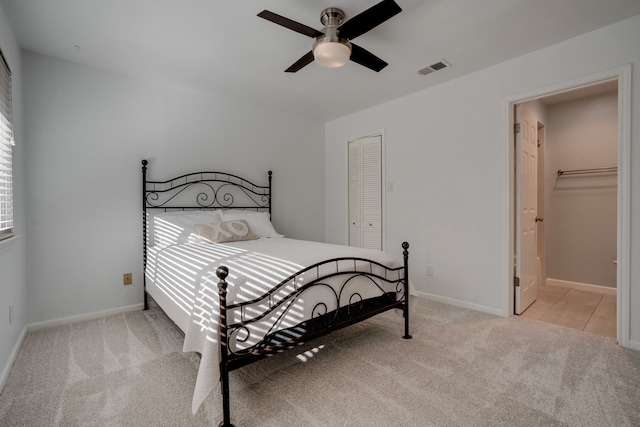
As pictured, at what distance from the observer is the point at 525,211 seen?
3225mm

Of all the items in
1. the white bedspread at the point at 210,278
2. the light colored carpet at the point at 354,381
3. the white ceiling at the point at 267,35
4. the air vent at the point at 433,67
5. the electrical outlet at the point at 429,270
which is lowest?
the light colored carpet at the point at 354,381

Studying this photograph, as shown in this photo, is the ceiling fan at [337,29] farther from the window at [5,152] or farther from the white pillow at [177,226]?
the white pillow at [177,226]

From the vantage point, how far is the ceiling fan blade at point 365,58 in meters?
2.20

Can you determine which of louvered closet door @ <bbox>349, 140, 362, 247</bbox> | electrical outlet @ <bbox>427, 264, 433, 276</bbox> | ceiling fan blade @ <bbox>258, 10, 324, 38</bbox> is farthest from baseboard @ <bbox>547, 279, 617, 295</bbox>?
ceiling fan blade @ <bbox>258, 10, 324, 38</bbox>

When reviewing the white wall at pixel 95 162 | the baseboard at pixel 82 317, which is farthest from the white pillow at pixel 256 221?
the baseboard at pixel 82 317

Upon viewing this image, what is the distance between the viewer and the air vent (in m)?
2.96

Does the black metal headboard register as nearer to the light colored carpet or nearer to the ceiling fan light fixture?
the light colored carpet

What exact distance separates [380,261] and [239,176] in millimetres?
2364

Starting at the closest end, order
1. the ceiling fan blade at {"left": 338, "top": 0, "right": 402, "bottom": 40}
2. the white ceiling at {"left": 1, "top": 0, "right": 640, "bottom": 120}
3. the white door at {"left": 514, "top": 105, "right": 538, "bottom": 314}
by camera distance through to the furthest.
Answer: the ceiling fan blade at {"left": 338, "top": 0, "right": 402, "bottom": 40} < the white ceiling at {"left": 1, "top": 0, "right": 640, "bottom": 120} < the white door at {"left": 514, "top": 105, "right": 538, "bottom": 314}

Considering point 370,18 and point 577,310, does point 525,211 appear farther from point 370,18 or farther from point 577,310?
point 370,18

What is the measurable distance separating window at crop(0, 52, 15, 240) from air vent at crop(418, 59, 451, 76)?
11.0ft

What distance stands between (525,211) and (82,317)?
459 centimetres

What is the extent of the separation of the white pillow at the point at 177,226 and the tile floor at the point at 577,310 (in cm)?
349

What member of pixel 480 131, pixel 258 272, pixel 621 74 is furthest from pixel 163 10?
pixel 621 74
